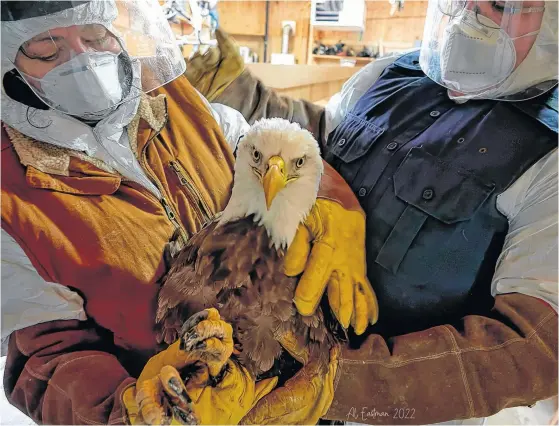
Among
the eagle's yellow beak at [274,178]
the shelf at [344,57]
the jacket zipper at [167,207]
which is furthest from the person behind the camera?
the shelf at [344,57]

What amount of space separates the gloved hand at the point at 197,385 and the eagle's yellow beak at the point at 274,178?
0.16 meters

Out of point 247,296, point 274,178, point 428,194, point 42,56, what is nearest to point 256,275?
point 247,296

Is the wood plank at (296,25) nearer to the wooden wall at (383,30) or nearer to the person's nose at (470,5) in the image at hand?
the wooden wall at (383,30)

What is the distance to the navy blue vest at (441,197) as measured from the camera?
1.78 ft

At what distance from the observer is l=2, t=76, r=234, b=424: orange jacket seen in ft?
1.71

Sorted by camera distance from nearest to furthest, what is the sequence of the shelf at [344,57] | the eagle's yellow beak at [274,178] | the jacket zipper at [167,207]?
the eagle's yellow beak at [274,178] < the jacket zipper at [167,207] < the shelf at [344,57]

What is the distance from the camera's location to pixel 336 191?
1.92 feet

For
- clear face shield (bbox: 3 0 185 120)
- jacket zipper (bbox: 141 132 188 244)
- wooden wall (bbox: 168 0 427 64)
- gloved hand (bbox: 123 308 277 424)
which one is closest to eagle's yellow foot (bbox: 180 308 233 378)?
gloved hand (bbox: 123 308 277 424)

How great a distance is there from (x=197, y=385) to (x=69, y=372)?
165 millimetres

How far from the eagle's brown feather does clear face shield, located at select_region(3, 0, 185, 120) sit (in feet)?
0.72

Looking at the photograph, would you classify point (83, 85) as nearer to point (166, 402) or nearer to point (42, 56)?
point (42, 56)

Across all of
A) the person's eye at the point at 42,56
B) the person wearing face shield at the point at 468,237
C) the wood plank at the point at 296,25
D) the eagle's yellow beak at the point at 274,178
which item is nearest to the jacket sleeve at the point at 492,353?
the person wearing face shield at the point at 468,237

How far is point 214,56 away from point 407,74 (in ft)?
0.94

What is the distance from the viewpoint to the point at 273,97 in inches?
27.2
